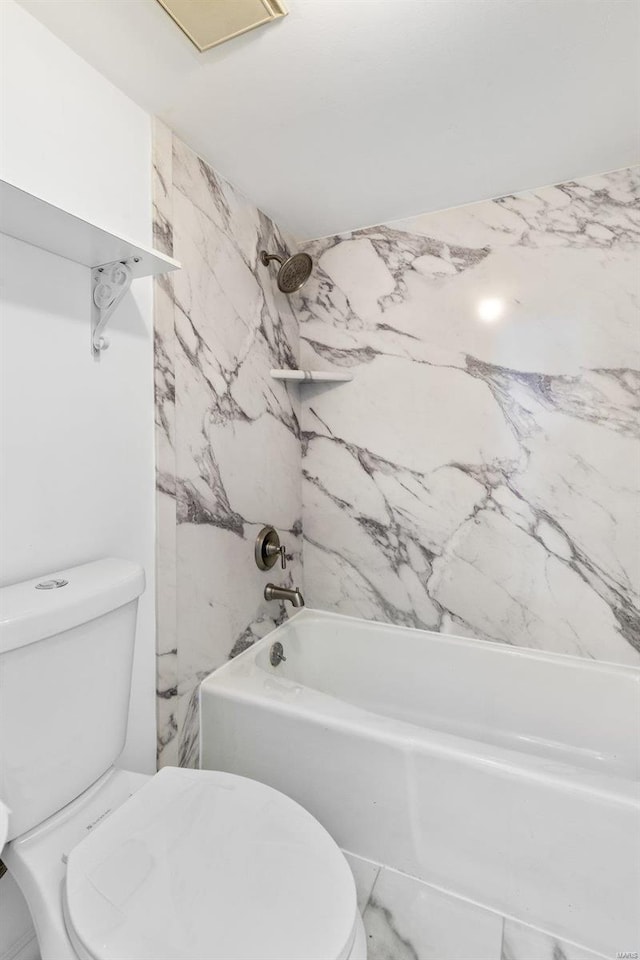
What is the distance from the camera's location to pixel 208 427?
1.54 metres

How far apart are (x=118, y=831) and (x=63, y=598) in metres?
0.48

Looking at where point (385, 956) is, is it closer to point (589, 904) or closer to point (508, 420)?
point (589, 904)

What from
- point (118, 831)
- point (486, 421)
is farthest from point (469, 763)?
point (486, 421)

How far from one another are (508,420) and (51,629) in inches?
62.8

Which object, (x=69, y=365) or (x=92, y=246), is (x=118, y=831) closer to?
(x=69, y=365)

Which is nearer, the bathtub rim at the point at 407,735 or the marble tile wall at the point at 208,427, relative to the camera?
the bathtub rim at the point at 407,735

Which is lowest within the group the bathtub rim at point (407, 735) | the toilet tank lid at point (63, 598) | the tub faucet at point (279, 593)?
the bathtub rim at point (407, 735)

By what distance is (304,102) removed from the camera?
1.25m

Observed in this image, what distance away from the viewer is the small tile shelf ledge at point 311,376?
73.6 inches

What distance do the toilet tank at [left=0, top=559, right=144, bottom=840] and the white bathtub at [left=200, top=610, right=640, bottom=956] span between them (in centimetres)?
50

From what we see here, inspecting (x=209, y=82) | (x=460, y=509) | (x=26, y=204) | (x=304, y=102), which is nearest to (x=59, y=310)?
(x=26, y=204)

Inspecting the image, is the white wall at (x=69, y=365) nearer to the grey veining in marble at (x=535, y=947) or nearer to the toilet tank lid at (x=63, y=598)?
the toilet tank lid at (x=63, y=598)

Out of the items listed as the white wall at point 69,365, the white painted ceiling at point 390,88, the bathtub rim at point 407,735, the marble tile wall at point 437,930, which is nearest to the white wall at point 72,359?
the white wall at point 69,365

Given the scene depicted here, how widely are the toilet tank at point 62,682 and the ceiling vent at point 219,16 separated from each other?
1203 millimetres
